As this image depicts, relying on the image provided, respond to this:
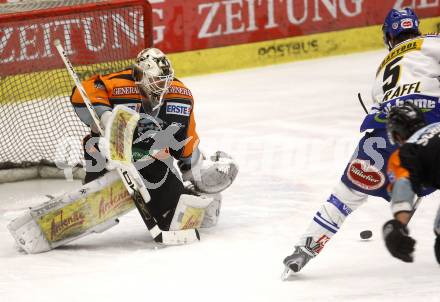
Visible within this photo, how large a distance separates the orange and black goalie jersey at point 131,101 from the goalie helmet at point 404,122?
1.69 m

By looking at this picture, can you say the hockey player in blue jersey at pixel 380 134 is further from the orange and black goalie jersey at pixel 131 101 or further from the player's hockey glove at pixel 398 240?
the orange and black goalie jersey at pixel 131 101

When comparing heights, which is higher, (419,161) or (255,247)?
(419,161)

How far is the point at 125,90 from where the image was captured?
17.6ft

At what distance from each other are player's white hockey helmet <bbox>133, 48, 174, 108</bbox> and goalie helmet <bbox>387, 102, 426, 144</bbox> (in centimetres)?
160

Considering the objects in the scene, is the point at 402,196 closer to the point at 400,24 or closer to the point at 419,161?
the point at 419,161

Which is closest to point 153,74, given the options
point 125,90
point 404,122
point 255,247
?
point 125,90

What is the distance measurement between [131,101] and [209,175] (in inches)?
23.0

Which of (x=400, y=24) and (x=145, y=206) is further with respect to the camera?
(x=145, y=206)

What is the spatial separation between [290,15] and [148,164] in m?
4.87

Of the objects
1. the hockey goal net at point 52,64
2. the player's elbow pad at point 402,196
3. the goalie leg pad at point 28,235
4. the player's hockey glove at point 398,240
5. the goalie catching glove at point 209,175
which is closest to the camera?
the player's hockey glove at point 398,240

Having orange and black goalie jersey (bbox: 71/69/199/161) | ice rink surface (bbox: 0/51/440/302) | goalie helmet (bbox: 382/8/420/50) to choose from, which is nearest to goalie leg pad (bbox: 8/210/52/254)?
ice rink surface (bbox: 0/51/440/302)

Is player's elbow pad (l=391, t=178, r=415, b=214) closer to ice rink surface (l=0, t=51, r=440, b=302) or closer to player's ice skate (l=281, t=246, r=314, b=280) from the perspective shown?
ice rink surface (l=0, t=51, r=440, b=302)

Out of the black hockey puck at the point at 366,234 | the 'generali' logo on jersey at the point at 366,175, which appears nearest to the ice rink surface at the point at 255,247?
the black hockey puck at the point at 366,234

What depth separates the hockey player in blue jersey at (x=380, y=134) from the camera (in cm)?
452
